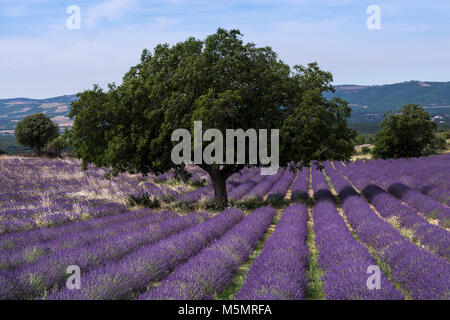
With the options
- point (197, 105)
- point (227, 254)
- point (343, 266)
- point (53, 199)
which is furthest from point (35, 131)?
point (343, 266)

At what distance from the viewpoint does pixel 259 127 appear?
466 inches

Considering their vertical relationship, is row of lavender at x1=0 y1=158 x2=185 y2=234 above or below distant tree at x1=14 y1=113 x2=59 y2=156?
below

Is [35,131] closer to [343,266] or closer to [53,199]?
[53,199]

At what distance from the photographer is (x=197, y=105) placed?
36.5 ft

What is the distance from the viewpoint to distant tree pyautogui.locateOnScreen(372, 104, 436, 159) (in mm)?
39438

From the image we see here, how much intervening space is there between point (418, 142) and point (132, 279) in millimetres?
42702

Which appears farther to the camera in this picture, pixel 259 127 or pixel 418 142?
pixel 418 142

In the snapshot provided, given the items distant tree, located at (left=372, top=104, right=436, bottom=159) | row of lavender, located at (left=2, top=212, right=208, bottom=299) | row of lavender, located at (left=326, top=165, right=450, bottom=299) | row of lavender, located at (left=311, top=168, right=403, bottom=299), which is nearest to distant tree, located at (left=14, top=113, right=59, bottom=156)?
distant tree, located at (left=372, top=104, right=436, bottom=159)

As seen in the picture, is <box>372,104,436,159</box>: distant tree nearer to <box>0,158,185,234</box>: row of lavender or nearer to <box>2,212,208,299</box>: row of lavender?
<box>0,158,185,234</box>: row of lavender

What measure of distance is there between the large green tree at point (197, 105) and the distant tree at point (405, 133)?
101ft

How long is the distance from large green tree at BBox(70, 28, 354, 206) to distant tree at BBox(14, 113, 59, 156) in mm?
40067

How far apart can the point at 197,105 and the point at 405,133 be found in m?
35.7
